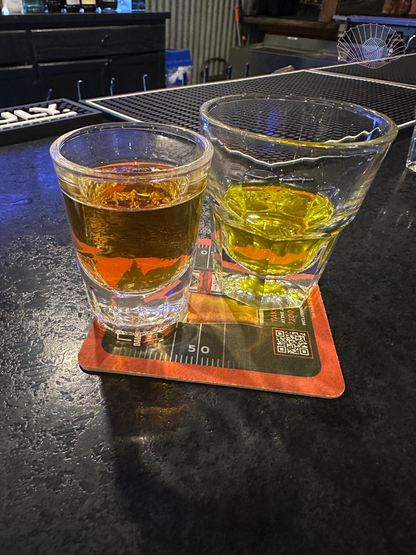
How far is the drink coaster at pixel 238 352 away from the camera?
31 centimetres

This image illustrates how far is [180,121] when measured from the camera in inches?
30.5

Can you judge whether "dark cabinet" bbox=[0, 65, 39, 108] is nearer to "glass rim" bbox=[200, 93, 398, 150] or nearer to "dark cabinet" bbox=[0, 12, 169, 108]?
"dark cabinet" bbox=[0, 12, 169, 108]

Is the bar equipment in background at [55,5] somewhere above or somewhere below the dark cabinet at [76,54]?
above

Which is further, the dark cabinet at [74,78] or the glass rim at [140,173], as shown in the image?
the dark cabinet at [74,78]

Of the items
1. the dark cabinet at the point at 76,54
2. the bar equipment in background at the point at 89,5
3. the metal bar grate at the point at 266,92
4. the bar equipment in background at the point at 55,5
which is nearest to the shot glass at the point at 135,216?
the metal bar grate at the point at 266,92

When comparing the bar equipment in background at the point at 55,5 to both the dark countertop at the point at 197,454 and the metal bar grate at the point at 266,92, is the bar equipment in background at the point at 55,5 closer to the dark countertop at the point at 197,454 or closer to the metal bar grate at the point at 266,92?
the metal bar grate at the point at 266,92

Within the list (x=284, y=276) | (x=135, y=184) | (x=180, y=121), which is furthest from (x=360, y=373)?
(x=180, y=121)

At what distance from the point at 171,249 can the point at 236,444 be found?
0.48 ft

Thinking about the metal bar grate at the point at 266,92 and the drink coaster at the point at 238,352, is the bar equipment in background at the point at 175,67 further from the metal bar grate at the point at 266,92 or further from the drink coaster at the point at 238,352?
the drink coaster at the point at 238,352

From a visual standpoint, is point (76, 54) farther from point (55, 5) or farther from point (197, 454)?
point (197, 454)

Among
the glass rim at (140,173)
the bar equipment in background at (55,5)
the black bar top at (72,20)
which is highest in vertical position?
the glass rim at (140,173)

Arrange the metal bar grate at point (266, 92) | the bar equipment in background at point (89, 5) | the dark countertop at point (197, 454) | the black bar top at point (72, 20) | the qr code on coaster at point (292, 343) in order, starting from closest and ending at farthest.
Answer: the dark countertop at point (197, 454)
the qr code on coaster at point (292, 343)
the metal bar grate at point (266, 92)
the black bar top at point (72, 20)
the bar equipment in background at point (89, 5)

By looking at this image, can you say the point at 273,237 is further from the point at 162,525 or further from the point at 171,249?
the point at 162,525

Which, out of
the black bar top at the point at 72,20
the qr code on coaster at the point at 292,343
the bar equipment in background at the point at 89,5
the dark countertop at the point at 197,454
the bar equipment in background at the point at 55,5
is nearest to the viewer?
the dark countertop at the point at 197,454
